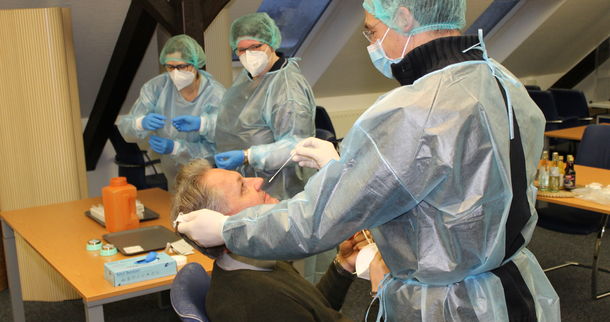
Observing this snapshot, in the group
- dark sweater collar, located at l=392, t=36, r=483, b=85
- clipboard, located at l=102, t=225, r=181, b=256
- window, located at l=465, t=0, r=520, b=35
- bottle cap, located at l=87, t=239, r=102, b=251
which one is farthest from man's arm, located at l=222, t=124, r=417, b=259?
window, located at l=465, t=0, r=520, b=35

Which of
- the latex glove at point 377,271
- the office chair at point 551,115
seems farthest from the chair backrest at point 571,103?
the latex glove at point 377,271

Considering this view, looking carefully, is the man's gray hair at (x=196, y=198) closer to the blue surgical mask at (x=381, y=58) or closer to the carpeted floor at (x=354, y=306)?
the blue surgical mask at (x=381, y=58)

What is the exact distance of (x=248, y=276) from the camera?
1.60 meters

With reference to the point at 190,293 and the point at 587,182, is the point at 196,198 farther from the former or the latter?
the point at 587,182

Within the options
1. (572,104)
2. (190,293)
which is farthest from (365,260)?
(572,104)

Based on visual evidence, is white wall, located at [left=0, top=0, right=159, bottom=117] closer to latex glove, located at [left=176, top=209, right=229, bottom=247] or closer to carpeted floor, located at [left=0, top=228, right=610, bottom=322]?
carpeted floor, located at [left=0, top=228, right=610, bottom=322]

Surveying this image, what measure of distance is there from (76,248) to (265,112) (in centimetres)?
96

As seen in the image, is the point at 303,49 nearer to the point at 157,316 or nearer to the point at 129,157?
the point at 129,157

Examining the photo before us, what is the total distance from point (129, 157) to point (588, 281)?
10.3 feet

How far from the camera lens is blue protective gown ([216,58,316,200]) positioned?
268cm

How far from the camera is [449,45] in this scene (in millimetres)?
1312

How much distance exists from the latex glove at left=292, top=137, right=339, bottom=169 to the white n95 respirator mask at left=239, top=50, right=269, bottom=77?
53.0 inches

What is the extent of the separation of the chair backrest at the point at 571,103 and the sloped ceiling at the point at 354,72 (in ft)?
3.78

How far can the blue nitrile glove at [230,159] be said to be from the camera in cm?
268
